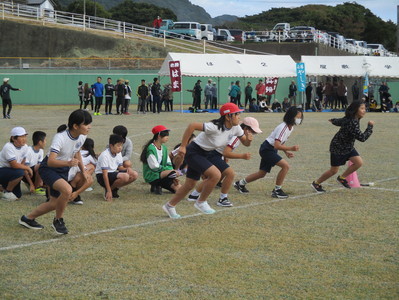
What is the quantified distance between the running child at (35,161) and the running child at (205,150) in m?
2.85

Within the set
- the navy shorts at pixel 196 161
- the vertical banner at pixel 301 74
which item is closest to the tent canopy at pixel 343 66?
the vertical banner at pixel 301 74

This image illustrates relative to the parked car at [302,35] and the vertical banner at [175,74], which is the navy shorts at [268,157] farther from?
the parked car at [302,35]

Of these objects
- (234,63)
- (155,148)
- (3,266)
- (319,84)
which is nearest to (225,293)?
(3,266)

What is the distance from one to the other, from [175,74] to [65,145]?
24255 mm

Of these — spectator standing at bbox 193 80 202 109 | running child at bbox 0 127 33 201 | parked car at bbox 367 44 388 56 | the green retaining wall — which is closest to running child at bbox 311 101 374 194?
running child at bbox 0 127 33 201

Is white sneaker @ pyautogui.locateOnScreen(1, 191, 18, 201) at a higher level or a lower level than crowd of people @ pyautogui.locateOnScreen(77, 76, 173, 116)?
lower

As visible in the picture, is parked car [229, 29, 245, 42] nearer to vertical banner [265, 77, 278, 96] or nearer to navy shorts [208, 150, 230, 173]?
vertical banner [265, 77, 278, 96]

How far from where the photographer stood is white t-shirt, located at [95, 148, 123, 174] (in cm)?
970

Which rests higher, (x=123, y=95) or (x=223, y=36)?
(x=223, y=36)

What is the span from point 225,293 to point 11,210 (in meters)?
4.53

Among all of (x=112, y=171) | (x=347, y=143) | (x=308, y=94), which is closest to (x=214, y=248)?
(x=112, y=171)

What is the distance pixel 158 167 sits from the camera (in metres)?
10.1

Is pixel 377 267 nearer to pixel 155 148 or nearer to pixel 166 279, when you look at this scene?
pixel 166 279

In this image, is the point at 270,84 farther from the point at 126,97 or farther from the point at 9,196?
the point at 9,196
